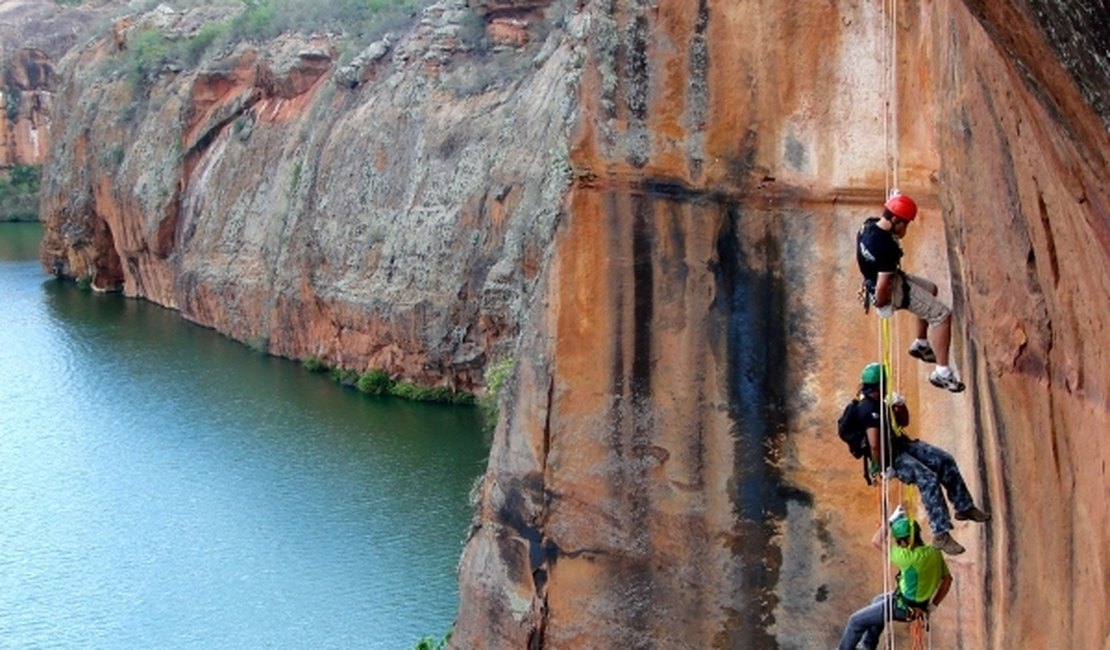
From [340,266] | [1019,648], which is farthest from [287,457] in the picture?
[1019,648]

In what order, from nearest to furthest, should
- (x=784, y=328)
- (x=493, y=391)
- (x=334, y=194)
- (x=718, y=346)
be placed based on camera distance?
(x=784, y=328) < (x=718, y=346) < (x=493, y=391) < (x=334, y=194)

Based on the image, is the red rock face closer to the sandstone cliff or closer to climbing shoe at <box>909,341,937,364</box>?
the sandstone cliff

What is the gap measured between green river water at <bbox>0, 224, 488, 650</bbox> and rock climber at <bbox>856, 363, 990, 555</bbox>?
12010 millimetres

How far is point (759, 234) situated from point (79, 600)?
13824 mm

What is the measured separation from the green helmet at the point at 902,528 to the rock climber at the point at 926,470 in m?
0.11

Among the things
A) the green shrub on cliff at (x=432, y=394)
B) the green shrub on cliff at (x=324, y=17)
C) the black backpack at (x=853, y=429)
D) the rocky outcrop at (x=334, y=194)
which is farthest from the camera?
the green shrub on cliff at (x=324, y=17)

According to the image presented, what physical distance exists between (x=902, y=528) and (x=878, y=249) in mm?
1564

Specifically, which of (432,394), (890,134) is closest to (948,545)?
(890,134)

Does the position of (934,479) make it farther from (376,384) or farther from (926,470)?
(376,384)

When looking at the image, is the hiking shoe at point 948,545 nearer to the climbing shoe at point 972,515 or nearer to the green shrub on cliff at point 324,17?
the climbing shoe at point 972,515

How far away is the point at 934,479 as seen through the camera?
820 cm

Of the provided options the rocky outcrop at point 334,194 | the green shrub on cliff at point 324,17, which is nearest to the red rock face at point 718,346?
the rocky outcrop at point 334,194

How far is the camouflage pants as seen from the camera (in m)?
8.18

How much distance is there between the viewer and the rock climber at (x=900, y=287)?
768 centimetres
